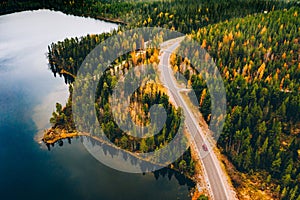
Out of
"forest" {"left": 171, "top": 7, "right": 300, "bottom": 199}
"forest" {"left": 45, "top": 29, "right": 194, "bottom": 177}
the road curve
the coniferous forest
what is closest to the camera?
the road curve

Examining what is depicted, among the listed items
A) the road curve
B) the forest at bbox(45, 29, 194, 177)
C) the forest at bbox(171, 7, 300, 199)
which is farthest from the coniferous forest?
the road curve

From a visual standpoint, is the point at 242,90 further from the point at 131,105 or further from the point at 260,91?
the point at 131,105

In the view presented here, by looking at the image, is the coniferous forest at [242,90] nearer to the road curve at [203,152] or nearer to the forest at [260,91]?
the forest at [260,91]

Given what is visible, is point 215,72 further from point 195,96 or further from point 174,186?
point 174,186

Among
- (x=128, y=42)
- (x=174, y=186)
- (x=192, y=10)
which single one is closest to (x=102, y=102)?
(x=174, y=186)

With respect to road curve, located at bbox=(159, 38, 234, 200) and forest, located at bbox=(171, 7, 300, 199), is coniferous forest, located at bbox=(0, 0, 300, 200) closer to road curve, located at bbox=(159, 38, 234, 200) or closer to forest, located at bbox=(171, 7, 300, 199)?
forest, located at bbox=(171, 7, 300, 199)

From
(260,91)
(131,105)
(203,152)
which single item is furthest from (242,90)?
(131,105)
